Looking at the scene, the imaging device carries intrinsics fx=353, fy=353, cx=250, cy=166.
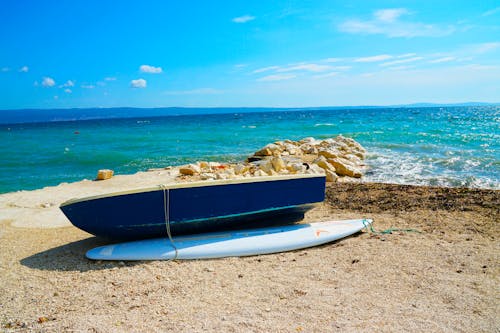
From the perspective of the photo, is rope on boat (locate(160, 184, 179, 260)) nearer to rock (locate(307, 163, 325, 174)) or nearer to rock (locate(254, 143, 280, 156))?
rock (locate(307, 163, 325, 174))

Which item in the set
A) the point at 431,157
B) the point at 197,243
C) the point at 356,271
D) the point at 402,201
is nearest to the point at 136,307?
the point at 197,243

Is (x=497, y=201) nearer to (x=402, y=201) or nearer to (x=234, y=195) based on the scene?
(x=402, y=201)

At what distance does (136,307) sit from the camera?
3.85m

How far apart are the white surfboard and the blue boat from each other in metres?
0.21

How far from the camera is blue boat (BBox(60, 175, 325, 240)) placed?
5.15m

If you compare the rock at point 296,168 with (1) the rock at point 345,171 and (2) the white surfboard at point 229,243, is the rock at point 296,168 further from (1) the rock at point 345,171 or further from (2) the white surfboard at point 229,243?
(2) the white surfboard at point 229,243

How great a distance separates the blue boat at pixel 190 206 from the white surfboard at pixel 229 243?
211 millimetres

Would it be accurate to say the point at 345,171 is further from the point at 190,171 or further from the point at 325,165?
the point at 190,171

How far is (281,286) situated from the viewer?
166 inches

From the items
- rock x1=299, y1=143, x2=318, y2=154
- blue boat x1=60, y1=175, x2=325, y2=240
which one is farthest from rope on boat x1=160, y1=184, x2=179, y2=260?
rock x1=299, y1=143, x2=318, y2=154

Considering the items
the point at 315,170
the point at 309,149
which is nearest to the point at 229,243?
the point at 315,170

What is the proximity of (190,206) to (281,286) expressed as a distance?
1.90 metres

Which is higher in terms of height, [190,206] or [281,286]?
[190,206]

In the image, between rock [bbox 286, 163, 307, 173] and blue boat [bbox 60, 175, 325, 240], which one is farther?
rock [bbox 286, 163, 307, 173]
